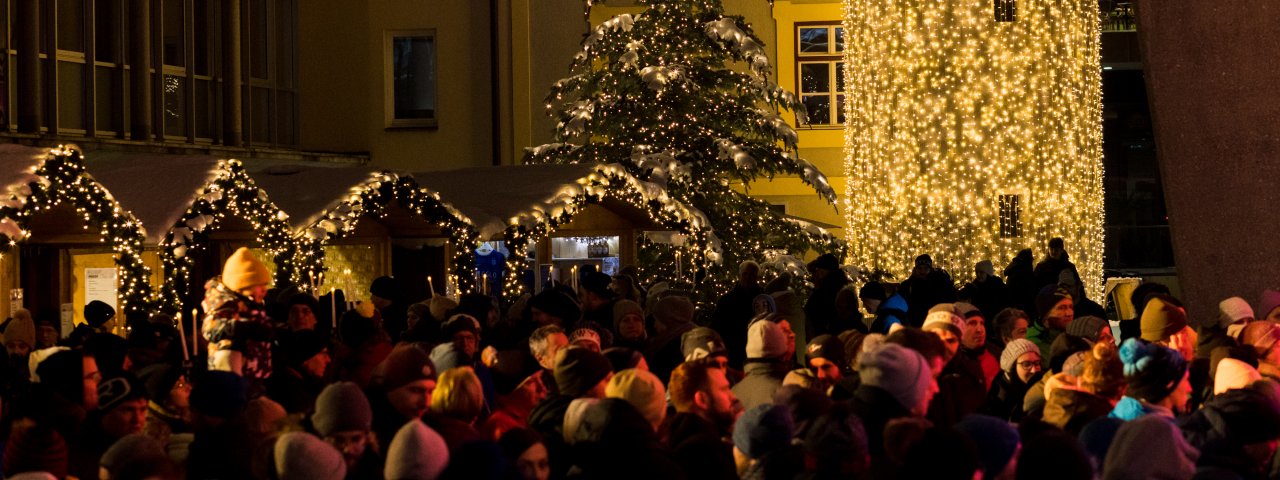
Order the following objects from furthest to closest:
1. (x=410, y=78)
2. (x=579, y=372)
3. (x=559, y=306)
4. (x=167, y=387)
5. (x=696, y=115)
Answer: (x=410, y=78) → (x=696, y=115) → (x=559, y=306) → (x=167, y=387) → (x=579, y=372)

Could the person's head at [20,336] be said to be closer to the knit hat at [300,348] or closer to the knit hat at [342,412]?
the knit hat at [300,348]

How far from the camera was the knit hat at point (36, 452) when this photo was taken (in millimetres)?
7398

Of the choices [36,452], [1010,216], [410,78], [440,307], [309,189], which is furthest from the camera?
[410,78]

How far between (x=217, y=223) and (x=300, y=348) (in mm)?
6002

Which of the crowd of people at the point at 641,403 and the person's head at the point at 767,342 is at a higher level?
the person's head at the point at 767,342

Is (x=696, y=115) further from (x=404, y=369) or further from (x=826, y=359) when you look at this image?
(x=404, y=369)

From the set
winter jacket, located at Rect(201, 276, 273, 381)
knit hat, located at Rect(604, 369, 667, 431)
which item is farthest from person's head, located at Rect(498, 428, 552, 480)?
winter jacket, located at Rect(201, 276, 273, 381)

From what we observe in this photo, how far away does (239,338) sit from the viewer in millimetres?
9578

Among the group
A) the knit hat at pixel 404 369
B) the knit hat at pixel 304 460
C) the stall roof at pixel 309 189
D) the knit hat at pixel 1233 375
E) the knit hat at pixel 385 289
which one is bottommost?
the knit hat at pixel 304 460

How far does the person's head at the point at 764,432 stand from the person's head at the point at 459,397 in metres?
1.27

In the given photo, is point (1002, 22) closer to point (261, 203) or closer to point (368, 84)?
point (368, 84)

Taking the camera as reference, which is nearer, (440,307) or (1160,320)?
(1160,320)

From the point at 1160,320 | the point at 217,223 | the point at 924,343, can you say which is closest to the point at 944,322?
the point at 924,343

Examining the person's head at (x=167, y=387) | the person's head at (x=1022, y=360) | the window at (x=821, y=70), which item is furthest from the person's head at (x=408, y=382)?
the window at (x=821, y=70)
